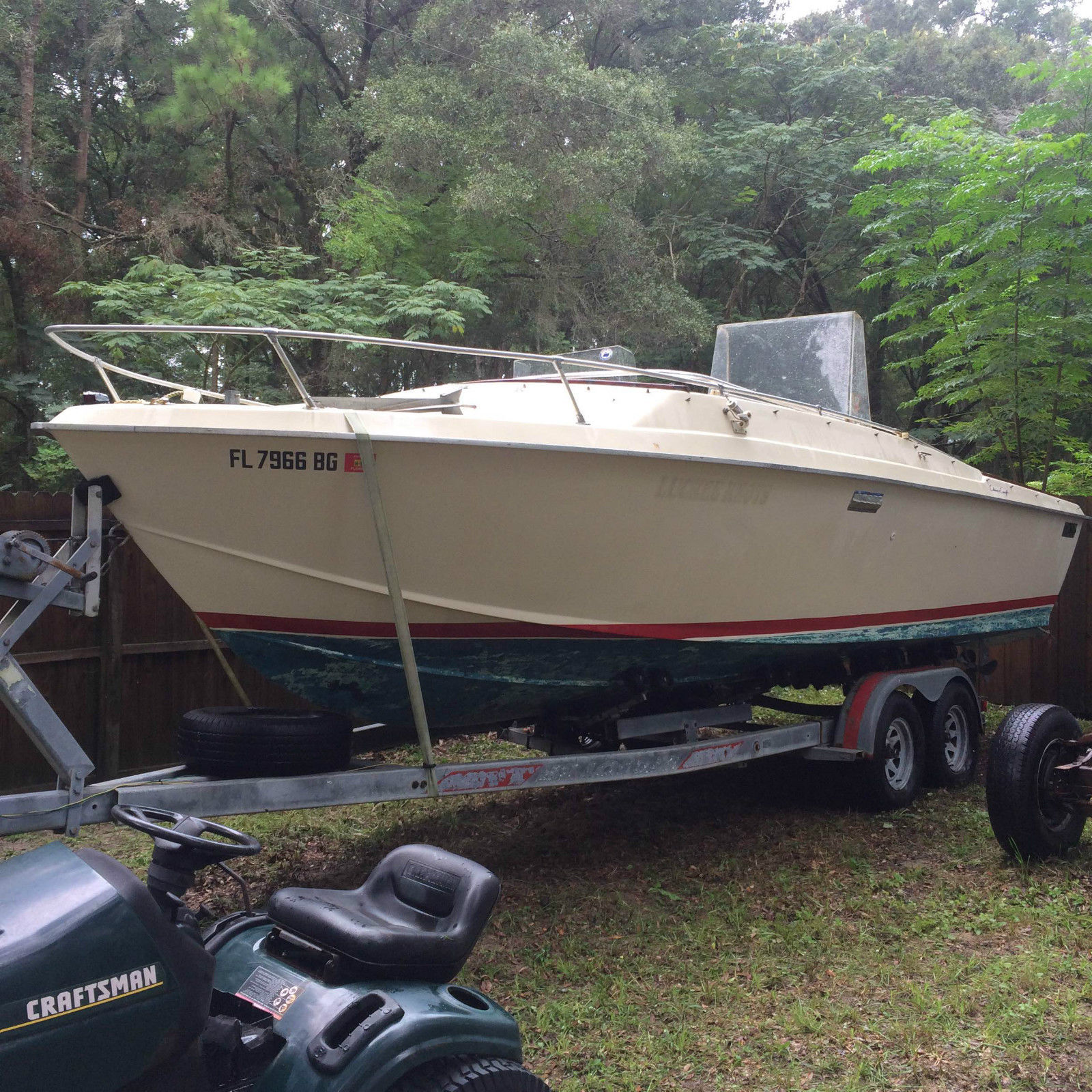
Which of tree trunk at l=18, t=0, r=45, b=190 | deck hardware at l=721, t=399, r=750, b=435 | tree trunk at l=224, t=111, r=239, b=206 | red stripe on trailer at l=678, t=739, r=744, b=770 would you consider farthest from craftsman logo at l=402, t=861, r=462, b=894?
tree trunk at l=224, t=111, r=239, b=206

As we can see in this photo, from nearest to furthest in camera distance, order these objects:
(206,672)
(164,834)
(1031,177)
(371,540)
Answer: (164,834) < (371,540) < (206,672) < (1031,177)

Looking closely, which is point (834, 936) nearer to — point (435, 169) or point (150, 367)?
point (150, 367)

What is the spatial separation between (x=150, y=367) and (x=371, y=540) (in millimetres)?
7108

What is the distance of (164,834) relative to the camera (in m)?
1.76

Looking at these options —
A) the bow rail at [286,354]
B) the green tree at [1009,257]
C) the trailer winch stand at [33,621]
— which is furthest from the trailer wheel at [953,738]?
the trailer winch stand at [33,621]

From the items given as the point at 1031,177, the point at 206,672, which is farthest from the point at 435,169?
the point at 206,672

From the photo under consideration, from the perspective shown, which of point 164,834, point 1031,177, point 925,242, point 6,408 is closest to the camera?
point 164,834

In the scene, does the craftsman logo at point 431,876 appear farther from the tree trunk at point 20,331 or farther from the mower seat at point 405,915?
the tree trunk at point 20,331

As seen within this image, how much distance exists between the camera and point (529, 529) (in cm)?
385

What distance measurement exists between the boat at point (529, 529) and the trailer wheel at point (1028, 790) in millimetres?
1009

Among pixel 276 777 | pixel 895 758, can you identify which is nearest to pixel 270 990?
pixel 276 777

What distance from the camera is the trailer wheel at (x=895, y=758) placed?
5.25 metres

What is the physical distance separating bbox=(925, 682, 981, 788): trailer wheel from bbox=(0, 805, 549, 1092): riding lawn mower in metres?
4.37

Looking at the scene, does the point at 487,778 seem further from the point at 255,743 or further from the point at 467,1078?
the point at 467,1078
